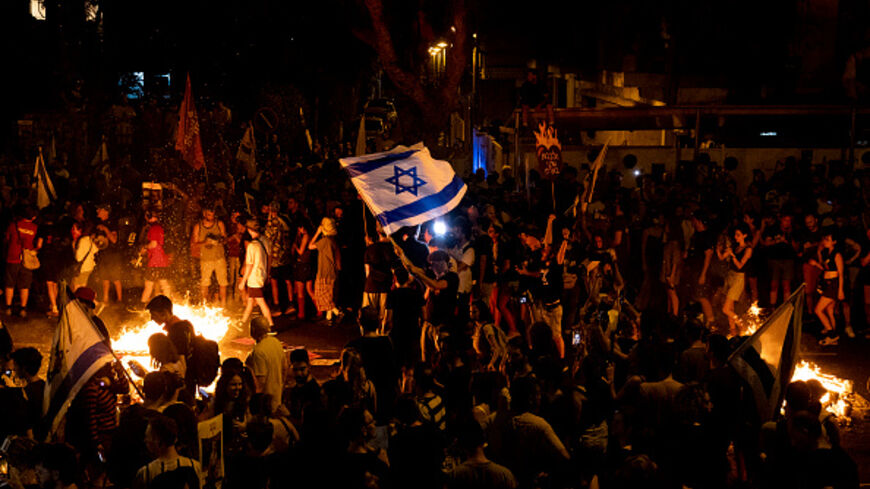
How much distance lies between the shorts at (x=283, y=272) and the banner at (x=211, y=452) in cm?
848

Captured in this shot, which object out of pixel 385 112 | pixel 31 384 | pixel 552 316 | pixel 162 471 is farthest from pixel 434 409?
pixel 385 112

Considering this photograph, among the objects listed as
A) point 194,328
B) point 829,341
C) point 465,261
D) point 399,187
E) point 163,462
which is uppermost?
point 399,187

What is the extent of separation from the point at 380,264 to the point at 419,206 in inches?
66.8

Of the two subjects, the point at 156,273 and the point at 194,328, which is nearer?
the point at 194,328

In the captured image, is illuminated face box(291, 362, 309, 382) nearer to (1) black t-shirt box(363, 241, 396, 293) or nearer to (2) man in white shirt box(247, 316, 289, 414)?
(2) man in white shirt box(247, 316, 289, 414)

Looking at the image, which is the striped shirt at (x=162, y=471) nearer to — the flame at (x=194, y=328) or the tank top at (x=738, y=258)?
the flame at (x=194, y=328)

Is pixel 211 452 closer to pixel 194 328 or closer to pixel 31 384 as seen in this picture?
pixel 31 384

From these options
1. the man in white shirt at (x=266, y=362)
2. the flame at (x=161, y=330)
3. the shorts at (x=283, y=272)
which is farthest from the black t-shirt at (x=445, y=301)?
the shorts at (x=283, y=272)

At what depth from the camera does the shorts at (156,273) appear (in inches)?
575

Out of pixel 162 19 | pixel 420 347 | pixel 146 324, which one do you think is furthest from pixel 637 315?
pixel 162 19

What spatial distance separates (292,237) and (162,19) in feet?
57.9

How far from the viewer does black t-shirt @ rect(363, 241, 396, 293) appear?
39.6 ft

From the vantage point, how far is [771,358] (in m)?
7.37

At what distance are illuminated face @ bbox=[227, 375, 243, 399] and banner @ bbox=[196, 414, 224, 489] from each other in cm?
48
